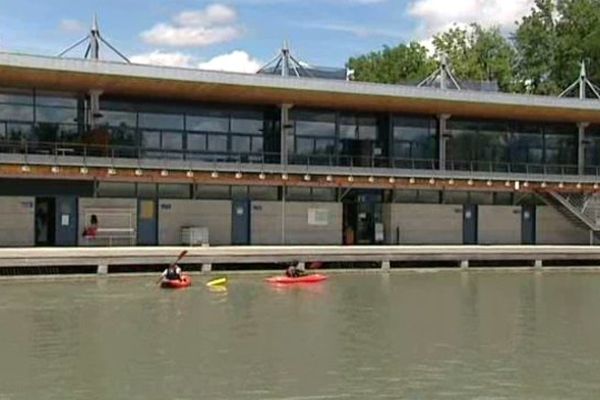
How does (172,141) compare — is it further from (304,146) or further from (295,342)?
(295,342)

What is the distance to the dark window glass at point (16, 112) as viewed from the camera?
37.0 m

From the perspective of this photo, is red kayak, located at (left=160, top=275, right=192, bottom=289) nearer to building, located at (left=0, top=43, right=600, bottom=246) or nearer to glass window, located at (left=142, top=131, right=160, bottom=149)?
building, located at (left=0, top=43, right=600, bottom=246)

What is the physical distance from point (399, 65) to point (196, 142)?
128 ft

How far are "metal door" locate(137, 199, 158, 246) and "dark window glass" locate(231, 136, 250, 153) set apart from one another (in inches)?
180

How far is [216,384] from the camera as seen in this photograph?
50.8ft

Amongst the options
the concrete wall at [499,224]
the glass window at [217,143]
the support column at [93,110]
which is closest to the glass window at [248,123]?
the glass window at [217,143]

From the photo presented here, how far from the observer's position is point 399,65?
76.2 metres

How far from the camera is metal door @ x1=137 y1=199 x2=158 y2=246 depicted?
38531mm

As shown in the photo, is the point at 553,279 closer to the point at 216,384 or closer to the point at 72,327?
the point at 72,327

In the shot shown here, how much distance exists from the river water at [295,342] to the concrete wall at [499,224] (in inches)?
557

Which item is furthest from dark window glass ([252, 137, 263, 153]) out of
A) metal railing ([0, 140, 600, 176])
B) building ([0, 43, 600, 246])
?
metal railing ([0, 140, 600, 176])

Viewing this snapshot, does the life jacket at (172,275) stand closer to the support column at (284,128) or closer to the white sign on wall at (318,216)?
the support column at (284,128)

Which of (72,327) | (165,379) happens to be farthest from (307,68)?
(165,379)

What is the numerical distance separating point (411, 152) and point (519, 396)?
1180 inches
